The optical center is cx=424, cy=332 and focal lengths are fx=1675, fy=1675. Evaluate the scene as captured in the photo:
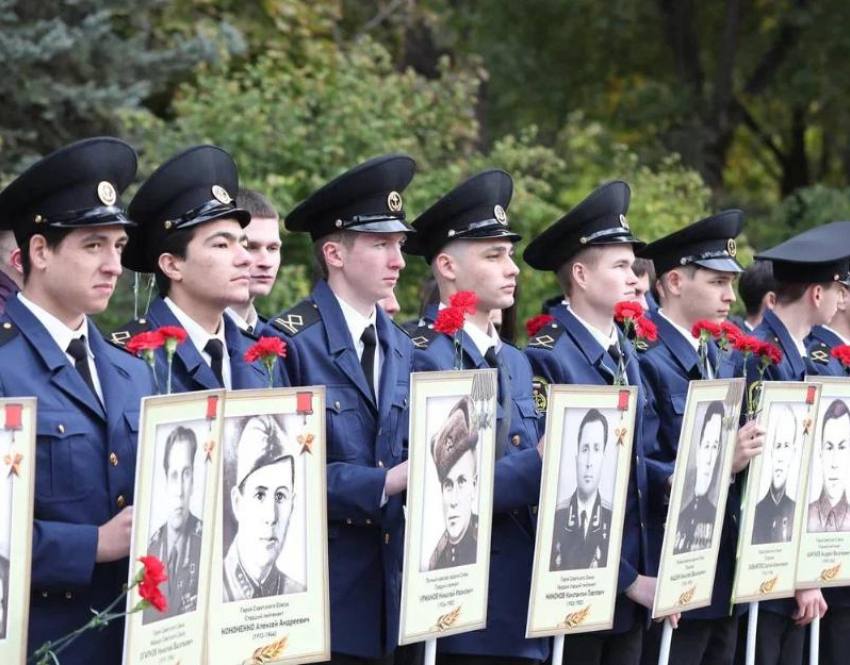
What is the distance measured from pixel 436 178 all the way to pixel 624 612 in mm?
6949

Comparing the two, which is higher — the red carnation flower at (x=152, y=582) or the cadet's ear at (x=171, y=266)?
the cadet's ear at (x=171, y=266)

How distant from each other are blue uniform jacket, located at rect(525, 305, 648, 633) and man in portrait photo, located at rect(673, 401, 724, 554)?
9.0 inches

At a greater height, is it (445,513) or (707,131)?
(707,131)

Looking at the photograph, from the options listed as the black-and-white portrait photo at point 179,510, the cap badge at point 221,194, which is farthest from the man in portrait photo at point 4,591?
the cap badge at point 221,194

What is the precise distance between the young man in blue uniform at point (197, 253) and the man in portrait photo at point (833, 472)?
298cm

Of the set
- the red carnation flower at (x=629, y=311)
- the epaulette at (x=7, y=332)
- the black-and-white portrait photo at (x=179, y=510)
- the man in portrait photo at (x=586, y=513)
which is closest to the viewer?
the black-and-white portrait photo at (x=179, y=510)

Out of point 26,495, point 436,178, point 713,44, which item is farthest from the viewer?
point 713,44

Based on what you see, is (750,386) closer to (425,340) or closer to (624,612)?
(624,612)

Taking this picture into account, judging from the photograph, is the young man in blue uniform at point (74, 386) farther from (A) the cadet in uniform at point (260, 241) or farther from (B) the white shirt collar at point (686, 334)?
(B) the white shirt collar at point (686, 334)

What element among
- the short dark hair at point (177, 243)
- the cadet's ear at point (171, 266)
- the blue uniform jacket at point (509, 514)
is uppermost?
the short dark hair at point (177, 243)

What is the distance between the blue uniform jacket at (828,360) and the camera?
311 inches

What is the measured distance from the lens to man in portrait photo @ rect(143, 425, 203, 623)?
4418mm

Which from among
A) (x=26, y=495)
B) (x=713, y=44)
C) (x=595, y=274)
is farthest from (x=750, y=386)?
(x=713, y=44)

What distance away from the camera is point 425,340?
6039mm
